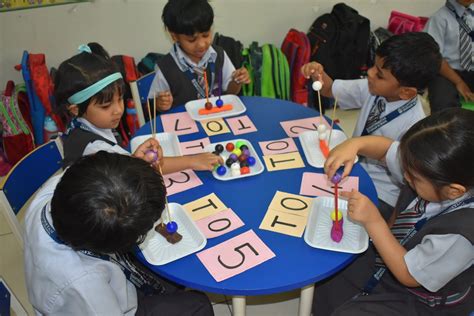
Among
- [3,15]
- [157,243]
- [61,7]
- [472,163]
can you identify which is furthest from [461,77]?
[3,15]

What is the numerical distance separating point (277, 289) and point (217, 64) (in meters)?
1.49

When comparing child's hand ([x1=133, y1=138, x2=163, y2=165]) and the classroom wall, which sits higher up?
the classroom wall

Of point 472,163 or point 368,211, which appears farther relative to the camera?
point 368,211

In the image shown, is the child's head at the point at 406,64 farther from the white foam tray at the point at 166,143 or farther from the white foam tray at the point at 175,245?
the white foam tray at the point at 175,245

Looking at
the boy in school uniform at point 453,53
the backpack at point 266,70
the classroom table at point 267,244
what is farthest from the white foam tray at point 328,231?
the backpack at point 266,70

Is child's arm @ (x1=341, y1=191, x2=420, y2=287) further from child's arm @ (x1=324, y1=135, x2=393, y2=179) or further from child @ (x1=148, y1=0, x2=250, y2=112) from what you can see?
child @ (x1=148, y1=0, x2=250, y2=112)

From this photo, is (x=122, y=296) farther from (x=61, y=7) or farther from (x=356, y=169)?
(x=61, y=7)

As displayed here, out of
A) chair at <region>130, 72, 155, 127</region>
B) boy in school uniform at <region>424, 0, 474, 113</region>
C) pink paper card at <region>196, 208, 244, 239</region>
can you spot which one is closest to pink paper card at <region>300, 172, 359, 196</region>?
pink paper card at <region>196, 208, 244, 239</region>

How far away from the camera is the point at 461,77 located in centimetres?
290

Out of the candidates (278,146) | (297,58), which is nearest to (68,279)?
(278,146)

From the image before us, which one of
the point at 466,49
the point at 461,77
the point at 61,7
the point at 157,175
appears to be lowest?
the point at 461,77

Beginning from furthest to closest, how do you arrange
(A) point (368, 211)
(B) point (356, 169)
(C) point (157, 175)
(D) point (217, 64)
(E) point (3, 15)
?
(E) point (3, 15)
(D) point (217, 64)
(B) point (356, 169)
(A) point (368, 211)
(C) point (157, 175)

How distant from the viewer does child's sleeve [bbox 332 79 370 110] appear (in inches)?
80.2

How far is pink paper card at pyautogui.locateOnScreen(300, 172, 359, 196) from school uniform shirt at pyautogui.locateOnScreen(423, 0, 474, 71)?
190 centimetres
